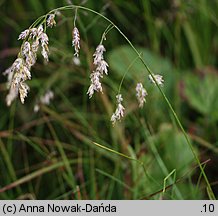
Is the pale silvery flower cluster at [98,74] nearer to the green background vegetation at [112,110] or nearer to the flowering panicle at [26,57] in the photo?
the flowering panicle at [26,57]

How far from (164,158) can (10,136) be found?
52 centimetres

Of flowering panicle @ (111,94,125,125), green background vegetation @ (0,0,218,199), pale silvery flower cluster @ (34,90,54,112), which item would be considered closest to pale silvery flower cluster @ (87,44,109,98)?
flowering panicle @ (111,94,125,125)

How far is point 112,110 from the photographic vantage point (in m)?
1.68

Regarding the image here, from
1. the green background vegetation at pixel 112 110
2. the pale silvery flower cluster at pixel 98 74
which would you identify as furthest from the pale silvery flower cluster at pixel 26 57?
the green background vegetation at pixel 112 110

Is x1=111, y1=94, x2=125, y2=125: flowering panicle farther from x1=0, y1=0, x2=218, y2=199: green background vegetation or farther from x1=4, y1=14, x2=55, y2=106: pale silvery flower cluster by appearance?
x1=0, y1=0, x2=218, y2=199: green background vegetation

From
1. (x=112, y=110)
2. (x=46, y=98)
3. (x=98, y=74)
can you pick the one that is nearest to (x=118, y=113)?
(x=98, y=74)

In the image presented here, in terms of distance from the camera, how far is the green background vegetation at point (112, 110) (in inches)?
58.1

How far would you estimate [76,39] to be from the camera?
3.00 ft

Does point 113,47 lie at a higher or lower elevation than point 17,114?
higher

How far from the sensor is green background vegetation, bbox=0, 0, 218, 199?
148cm

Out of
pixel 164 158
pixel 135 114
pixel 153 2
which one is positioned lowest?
pixel 164 158

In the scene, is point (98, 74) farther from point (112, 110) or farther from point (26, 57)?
point (112, 110)
